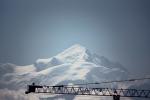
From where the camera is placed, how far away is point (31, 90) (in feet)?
289

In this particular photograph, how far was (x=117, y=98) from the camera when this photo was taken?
8794cm

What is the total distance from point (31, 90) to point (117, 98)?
2767 centimetres
